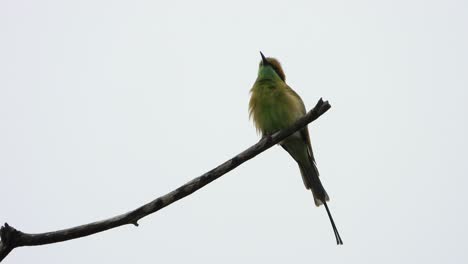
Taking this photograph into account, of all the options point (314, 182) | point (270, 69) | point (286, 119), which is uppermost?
point (270, 69)

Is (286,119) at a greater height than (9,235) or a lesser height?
greater

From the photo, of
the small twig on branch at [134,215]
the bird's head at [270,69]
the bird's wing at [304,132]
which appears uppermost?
the bird's head at [270,69]

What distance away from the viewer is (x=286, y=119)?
11.6 feet

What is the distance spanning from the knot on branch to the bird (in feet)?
6.32

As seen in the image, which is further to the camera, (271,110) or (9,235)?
(271,110)

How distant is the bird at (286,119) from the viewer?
353 centimetres

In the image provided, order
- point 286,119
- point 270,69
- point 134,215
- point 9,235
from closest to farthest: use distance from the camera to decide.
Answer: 1. point 9,235
2. point 134,215
3. point 286,119
4. point 270,69

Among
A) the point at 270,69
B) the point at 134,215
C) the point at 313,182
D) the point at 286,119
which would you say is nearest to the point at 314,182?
the point at 313,182

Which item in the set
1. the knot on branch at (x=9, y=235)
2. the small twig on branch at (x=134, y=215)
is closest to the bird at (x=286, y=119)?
the small twig on branch at (x=134, y=215)

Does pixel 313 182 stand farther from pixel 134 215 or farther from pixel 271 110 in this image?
pixel 134 215

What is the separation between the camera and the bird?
3.53m

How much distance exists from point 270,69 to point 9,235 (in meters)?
2.37

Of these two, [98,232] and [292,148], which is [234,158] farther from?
[292,148]

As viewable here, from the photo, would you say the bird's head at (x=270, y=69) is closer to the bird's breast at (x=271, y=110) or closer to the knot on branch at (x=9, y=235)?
the bird's breast at (x=271, y=110)
